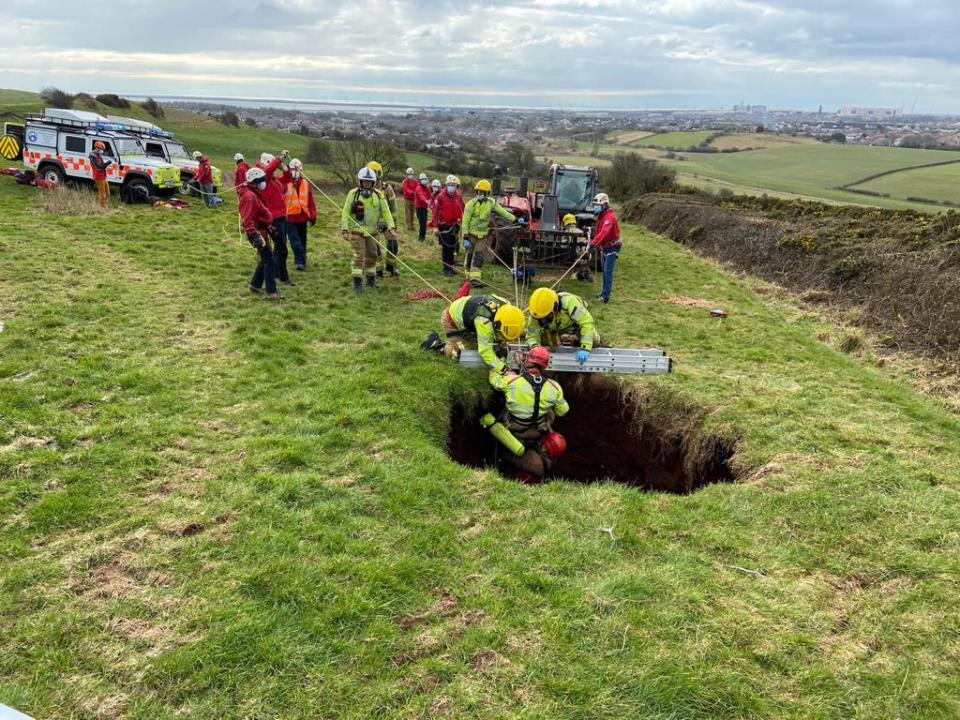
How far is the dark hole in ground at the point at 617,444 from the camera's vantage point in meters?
6.98

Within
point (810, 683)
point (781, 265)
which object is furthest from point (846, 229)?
point (810, 683)

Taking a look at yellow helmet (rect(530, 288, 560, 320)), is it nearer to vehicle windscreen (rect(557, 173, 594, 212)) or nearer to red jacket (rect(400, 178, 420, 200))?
vehicle windscreen (rect(557, 173, 594, 212))

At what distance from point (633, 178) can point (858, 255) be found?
71.2 feet

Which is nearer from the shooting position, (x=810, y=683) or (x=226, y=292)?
(x=810, y=683)

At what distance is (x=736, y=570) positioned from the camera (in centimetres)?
439

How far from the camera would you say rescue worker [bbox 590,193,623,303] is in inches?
430

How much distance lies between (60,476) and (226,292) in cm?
536

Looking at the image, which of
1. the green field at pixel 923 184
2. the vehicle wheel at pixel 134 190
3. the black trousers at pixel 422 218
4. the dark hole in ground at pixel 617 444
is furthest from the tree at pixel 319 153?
the dark hole in ground at pixel 617 444

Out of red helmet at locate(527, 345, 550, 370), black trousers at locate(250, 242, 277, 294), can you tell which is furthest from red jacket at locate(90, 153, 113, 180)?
red helmet at locate(527, 345, 550, 370)

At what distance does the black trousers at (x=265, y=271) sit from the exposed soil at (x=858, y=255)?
1090 centimetres

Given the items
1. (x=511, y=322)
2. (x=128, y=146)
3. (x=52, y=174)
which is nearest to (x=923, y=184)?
(x=511, y=322)

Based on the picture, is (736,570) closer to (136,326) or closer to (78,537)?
(78,537)

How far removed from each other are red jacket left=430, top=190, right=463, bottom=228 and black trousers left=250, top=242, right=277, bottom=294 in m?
4.28

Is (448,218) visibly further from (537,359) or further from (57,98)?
(57,98)
